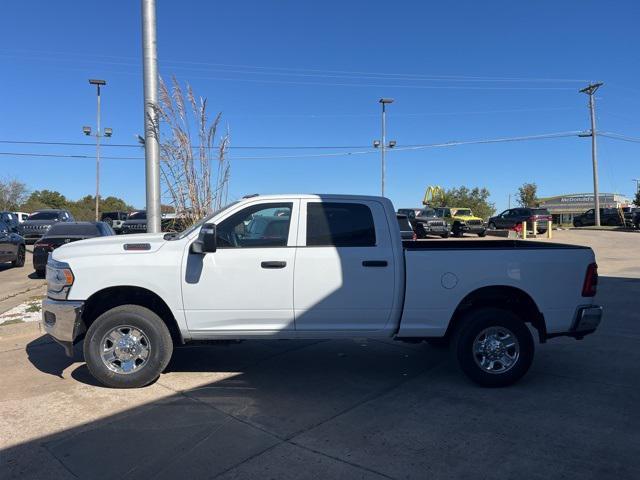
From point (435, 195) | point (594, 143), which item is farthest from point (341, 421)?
point (435, 195)

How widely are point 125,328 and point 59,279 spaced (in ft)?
2.64

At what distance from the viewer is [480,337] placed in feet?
17.0

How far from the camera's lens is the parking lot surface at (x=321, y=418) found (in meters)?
3.56

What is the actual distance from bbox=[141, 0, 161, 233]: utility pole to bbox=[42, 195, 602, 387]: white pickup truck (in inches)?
130

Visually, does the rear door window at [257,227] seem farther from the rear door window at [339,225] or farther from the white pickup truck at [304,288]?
the rear door window at [339,225]

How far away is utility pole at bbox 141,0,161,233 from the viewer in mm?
8336

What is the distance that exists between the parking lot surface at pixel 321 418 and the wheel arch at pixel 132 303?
1.91 feet

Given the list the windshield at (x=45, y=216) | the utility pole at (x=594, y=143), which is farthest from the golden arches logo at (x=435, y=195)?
the windshield at (x=45, y=216)

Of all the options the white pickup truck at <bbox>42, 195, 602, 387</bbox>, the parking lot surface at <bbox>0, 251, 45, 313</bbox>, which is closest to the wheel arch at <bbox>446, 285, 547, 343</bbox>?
the white pickup truck at <bbox>42, 195, 602, 387</bbox>

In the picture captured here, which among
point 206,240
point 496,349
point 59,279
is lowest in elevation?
point 496,349

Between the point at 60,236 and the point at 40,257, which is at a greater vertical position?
the point at 60,236

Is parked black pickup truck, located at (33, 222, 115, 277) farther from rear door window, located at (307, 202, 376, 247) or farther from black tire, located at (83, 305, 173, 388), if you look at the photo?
rear door window, located at (307, 202, 376, 247)

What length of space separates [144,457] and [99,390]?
5.56 feet

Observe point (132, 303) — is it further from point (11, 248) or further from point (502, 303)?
point (11, 248)
